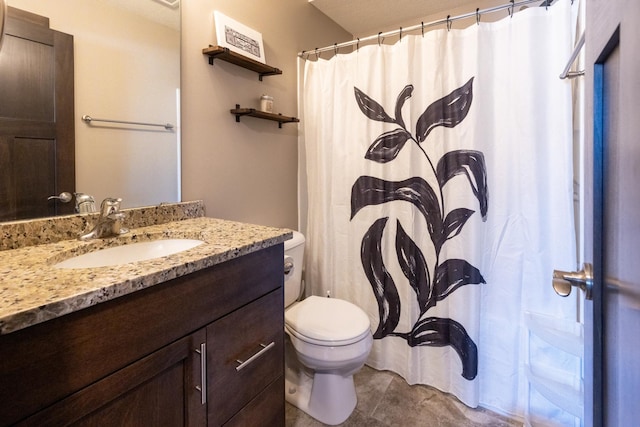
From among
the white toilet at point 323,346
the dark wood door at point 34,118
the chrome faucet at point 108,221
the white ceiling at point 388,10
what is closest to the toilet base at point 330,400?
the white toilet at point 323,346

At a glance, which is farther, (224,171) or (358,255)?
(358,255)

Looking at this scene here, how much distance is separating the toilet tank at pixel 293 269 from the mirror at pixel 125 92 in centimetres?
58

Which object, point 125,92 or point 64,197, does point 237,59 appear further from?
point 64,197

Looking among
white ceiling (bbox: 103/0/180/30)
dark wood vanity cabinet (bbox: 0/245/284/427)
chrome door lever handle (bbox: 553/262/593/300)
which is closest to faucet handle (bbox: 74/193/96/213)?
dark wood vanity cabinet (bbox: 0/245/284/427)

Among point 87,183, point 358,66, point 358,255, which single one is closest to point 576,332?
point 358,255

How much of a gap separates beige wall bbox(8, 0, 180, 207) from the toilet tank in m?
0.59

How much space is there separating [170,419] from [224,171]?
44.4 inches

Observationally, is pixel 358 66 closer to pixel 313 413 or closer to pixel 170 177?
pixel 170 177

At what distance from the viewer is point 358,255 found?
1.92 meters

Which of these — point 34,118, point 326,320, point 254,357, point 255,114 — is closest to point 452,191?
point 326,320

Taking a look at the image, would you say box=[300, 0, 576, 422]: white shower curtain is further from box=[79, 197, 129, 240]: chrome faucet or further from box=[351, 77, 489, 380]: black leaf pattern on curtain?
box=[79, 197, 129, 240]: chrome faucet

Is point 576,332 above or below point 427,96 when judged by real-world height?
below

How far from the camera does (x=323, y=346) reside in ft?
4.62

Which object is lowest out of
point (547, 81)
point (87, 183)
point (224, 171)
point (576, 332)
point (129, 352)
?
point (576, 332)
